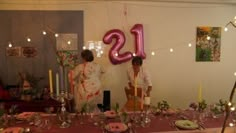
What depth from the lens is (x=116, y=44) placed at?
4.39 m

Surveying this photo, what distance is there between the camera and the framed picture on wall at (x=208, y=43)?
4746 millimetres

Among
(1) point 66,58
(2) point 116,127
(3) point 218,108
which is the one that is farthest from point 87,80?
(3) point 218,108

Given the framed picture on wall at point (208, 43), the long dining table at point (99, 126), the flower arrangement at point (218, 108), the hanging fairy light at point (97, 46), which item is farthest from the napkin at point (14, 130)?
the framed picture on wall at point (208, 43)

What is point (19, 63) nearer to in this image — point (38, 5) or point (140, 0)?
point (38, 5)

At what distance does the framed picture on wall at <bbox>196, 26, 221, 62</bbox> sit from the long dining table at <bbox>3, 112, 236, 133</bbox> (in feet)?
7.59

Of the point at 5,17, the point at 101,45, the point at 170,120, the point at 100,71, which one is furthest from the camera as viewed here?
the point at 101,45

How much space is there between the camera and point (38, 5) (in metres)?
4.23

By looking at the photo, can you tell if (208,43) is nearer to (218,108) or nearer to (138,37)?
(138,37)

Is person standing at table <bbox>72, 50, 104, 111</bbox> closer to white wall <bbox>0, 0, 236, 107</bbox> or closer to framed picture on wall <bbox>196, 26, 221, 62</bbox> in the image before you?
white wall <bbox>0, 0, 236, 107</bbox>

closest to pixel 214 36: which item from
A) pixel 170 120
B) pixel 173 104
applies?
pixel 173 104

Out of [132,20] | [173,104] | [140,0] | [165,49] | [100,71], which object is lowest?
[173,104]

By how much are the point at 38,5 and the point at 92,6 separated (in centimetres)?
90

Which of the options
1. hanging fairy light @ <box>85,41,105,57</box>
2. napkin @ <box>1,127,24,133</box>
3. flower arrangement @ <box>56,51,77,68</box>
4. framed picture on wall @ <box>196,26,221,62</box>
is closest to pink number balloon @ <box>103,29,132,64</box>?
hanging fairy light @ <box>85,41,105,57</box>

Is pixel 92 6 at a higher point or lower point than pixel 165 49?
higher
